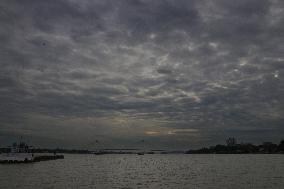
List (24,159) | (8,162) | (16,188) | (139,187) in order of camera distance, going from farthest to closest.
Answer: (24,159) → (8,162) → (139,187) → (16,188)

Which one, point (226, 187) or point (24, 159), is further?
point (24, 159)

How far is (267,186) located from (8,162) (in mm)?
107396

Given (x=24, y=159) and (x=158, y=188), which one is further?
(x=24, y=159)

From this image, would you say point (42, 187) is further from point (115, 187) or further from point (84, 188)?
point (115, 187)

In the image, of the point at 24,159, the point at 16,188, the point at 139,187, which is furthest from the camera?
the point at 24,159

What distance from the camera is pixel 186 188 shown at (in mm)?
52719

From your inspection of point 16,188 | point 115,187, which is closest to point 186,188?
point 115,187

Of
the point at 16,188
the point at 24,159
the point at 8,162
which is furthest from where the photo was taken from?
the point at 24,159

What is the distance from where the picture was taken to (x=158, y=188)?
175ft

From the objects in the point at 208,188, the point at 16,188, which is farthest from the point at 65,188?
the point at 208,188

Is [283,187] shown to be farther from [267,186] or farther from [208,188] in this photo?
[208,188]

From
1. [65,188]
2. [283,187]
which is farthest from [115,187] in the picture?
[283,187]

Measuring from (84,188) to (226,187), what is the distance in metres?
22.1

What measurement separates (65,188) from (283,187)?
3361 cm
